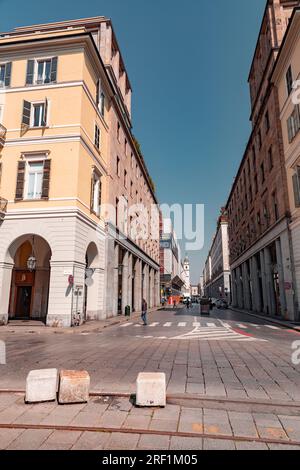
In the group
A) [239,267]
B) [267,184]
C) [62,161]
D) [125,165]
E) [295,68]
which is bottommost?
[239,267]

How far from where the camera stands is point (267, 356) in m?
9.61

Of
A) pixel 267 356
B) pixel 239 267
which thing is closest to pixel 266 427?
pixel 267 356

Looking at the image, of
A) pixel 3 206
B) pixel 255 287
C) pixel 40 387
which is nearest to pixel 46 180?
pixel 3 206

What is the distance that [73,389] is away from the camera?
17.9 ft

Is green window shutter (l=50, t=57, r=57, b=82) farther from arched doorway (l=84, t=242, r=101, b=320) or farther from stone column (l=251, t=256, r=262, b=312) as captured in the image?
stone column (l=251, t=256, r=262, b=312)

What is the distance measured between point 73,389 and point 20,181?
16.8 m

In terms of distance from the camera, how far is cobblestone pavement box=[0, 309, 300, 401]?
250 inches

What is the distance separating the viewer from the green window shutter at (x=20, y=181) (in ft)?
63.1

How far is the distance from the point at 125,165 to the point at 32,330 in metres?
21.1

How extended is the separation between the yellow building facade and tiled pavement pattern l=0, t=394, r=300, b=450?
42.4 feet

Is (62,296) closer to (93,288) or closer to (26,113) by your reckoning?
(93,288)

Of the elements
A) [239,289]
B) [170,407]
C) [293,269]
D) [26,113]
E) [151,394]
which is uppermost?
[26,113]

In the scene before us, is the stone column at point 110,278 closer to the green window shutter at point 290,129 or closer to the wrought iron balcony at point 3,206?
the wrought iron balcony at point 3,206
